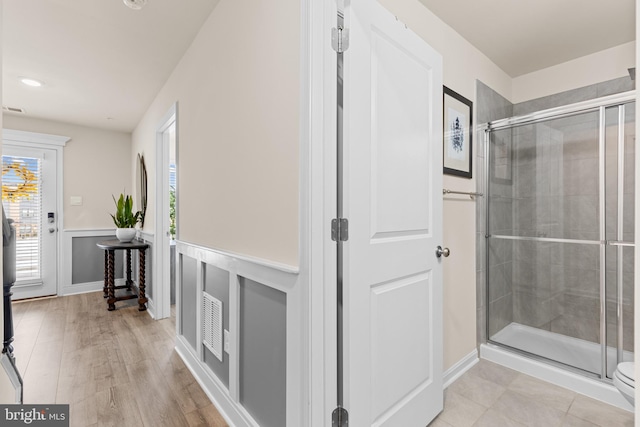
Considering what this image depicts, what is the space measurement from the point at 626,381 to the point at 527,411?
0.53 m

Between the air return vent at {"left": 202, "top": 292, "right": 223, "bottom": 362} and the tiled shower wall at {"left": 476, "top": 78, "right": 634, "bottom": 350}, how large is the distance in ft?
6.34

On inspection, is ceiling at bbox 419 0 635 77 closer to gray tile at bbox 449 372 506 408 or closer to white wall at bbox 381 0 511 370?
white wall at bbox 381 0 511 370

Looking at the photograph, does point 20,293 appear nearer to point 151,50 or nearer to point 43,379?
point 43,379

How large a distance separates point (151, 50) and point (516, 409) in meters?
3.55

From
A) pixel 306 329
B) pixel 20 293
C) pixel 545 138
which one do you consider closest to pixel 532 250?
pixel 545 138

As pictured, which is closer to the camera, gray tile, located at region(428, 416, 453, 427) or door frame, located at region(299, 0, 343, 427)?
door frame, located at region(299, 0, 343, 427)

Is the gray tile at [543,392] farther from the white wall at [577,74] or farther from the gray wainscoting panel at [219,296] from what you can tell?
the white wall at [577,74]

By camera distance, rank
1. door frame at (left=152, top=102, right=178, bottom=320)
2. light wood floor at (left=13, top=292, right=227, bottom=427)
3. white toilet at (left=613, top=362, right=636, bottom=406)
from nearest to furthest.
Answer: white toilet at (left=613, top=362, right=636, bottom=406) < light wood floor at (left=13, top=292, right=227, bottom=427) < door frame at (left=152, top=102, right=178, bottom=320)

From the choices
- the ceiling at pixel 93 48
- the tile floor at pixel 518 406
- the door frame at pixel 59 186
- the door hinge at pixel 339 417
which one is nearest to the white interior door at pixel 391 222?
the door hinge at pixel 339 417

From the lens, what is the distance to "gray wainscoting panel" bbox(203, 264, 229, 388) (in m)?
1.83

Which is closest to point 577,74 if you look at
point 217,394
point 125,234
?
point 217,394

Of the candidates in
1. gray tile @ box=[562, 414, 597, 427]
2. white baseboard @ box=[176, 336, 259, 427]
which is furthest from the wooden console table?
gray tile @ box=[562, 414, 597, 427]

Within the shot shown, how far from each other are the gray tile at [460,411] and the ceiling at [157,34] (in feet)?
7.99

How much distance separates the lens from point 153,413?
5.88ft
